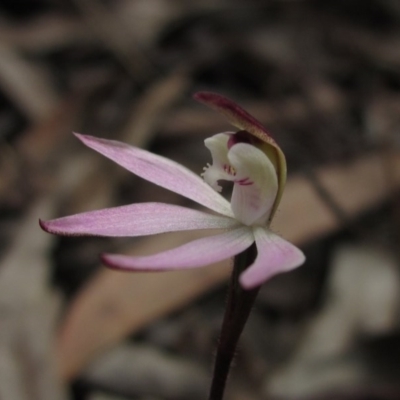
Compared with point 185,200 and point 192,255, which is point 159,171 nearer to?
point 192,255

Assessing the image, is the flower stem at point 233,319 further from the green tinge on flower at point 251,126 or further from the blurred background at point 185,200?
the blurred background at point 185,200

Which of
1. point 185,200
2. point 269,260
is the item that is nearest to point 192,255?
point 269,260

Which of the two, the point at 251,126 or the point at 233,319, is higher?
the point at 251,126

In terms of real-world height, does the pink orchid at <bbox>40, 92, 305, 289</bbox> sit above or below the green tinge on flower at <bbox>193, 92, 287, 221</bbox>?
below

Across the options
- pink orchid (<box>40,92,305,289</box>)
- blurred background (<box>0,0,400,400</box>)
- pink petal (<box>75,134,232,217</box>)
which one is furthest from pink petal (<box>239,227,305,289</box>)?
blurred background (<box>0,0,400,400</box>)

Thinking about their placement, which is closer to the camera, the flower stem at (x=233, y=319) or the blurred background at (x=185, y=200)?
the flower stem at (x=233, y=319)

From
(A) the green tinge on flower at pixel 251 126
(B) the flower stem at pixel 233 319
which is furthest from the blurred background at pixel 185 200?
(A) the green tinge on flower at pixel 251 126

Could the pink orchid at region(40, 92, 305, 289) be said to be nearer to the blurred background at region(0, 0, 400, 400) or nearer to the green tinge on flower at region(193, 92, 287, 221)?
the green tinge on flower at region(193, 92, 287, 221)

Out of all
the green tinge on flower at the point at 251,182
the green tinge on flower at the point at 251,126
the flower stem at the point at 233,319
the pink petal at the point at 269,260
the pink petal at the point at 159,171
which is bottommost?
the flower stem at the point at 233,319
